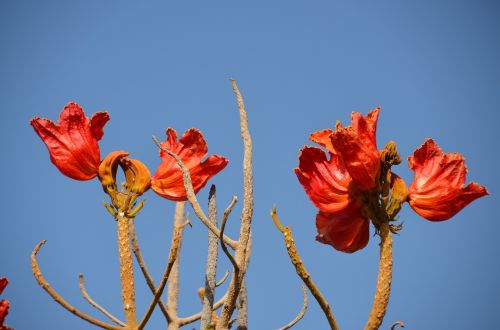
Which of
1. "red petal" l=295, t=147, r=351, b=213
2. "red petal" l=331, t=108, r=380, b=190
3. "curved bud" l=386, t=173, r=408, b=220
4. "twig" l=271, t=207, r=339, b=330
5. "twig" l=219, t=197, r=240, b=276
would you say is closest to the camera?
"twig" l=271, t=207, r=339, b=330

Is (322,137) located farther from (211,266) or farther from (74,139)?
(74,139)

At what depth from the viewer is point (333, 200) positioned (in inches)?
117

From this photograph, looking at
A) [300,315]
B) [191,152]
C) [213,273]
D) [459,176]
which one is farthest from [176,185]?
[459,176]

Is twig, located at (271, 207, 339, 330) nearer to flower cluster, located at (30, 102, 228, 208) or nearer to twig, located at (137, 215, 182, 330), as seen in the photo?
twig, located at (137, 215, 182, 330)

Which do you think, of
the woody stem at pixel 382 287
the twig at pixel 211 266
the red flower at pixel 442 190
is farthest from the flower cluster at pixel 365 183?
the twig at pixel 211 266

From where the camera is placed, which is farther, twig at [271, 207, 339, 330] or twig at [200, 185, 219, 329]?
twig at [200, 185, 219, 329]

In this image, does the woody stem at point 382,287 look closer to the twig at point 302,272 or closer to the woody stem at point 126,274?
the twig at point 302,272

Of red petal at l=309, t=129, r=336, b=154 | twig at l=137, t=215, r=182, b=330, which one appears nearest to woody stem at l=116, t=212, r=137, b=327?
twig at l=137, t=215, r=182, b=330

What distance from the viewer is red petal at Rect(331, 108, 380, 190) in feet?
9.01

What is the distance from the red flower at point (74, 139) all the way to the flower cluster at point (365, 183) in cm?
120

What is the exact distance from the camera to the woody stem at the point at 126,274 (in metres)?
2.90

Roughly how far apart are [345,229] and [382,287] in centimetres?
59

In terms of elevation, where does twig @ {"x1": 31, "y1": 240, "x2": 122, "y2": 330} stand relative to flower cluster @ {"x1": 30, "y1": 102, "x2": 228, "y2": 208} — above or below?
below

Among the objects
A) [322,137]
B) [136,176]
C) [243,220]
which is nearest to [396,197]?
[322,137]
